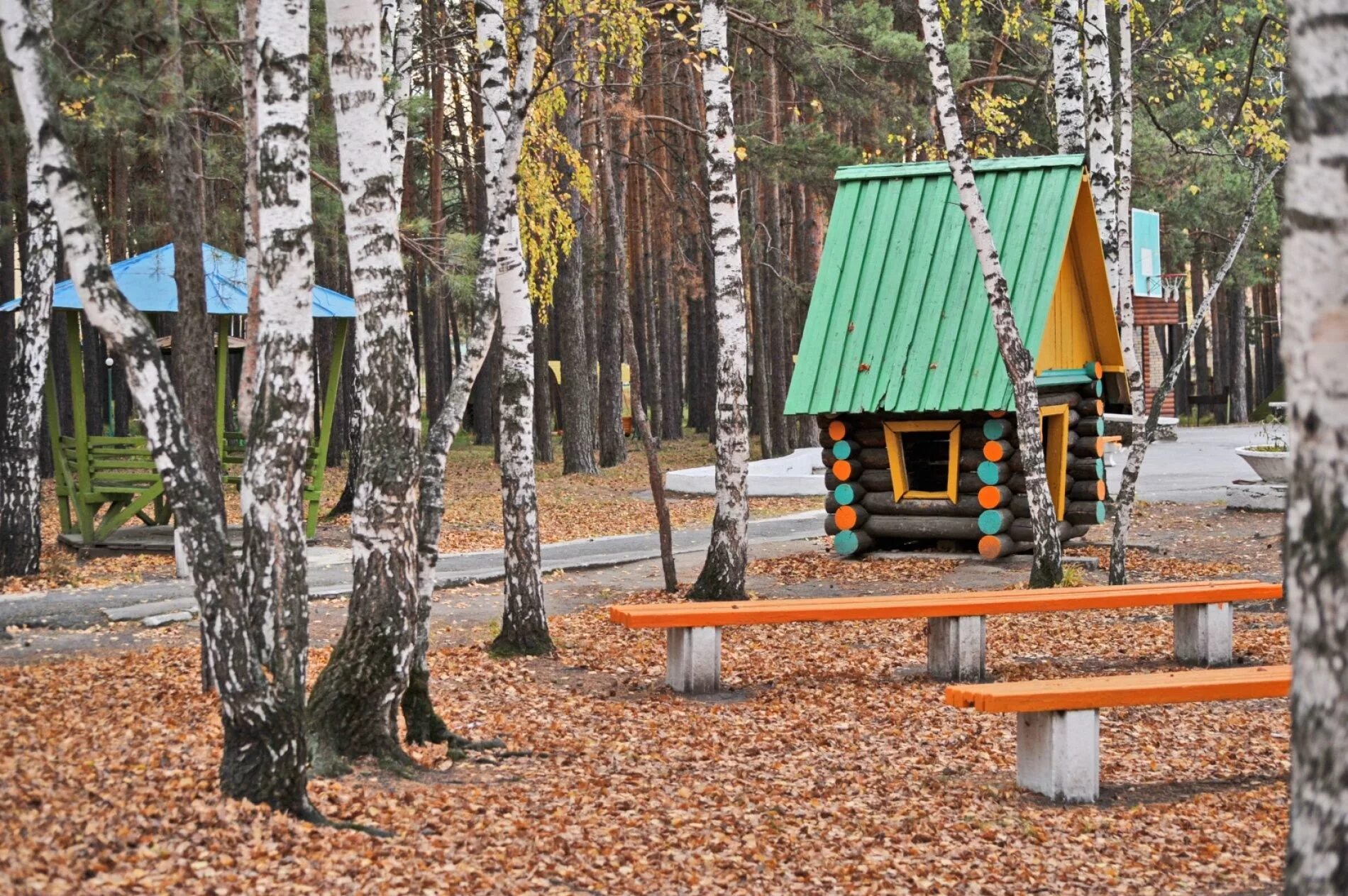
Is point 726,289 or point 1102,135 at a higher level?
point 1102,135

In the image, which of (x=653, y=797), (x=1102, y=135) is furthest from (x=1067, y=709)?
(x=1102, y=135)

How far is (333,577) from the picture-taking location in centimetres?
1332

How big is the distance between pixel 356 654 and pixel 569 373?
19.6 meters

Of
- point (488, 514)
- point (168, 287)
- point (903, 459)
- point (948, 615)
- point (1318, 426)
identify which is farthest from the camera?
point (488, 514)

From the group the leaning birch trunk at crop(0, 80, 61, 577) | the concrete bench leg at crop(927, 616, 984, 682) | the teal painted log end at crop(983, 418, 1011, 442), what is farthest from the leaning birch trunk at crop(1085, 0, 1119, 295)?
the leaning birch trunk at crop(0, 80, 61, 577)

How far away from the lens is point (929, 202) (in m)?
15.0

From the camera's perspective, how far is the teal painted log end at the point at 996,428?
1381cm

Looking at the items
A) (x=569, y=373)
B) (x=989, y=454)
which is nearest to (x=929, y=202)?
(x=989, y=454)

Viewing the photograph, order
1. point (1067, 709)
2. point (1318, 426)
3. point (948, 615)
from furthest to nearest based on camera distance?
point (948, 615), point (1067, 709), point (1318, 426)

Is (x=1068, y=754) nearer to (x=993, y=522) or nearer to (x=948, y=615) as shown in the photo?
(x=948, y=615)

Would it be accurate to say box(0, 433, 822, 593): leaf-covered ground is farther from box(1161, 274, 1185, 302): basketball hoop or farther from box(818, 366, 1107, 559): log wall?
box(1161, 274, 1185, 302): basketball hoop

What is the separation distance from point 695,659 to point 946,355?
6.13 metres

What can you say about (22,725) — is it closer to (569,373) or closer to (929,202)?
(929,202)

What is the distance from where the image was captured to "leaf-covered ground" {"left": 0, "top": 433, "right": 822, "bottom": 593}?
1364 centimetres
